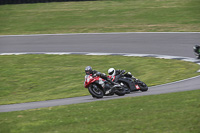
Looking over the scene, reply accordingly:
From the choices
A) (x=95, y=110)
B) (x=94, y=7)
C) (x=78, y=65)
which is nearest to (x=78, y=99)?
(x=95, y=110)

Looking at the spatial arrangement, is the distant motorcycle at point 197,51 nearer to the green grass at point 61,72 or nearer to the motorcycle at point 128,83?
the green grass at point 61,72

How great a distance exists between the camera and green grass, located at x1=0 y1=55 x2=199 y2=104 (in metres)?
14.9

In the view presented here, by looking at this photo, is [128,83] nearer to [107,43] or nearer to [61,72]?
[61,72]

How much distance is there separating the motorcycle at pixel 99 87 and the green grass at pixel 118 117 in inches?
64.5

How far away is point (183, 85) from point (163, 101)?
381cm

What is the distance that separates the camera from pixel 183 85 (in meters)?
13.6

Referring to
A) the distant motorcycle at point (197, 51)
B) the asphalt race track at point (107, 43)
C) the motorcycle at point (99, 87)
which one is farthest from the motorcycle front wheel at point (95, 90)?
the distant motorcycle at point (197, 51)

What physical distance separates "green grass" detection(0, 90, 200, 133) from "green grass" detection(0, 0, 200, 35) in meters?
18.1

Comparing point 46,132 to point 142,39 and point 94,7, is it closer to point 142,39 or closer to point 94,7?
point 142,39

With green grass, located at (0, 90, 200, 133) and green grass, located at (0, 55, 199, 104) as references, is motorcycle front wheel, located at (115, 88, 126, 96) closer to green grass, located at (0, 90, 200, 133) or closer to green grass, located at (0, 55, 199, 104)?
green grass, located at (0, 55, 199, 104)

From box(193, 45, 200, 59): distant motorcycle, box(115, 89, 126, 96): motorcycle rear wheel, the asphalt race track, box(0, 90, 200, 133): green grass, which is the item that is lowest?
the asphalt race track

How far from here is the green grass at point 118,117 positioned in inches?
303

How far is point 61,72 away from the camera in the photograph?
18.3 meters

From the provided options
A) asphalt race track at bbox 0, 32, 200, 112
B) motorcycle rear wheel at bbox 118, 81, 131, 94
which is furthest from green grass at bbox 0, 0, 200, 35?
motorcycle rear wheel at bbox 118, 81, 131, 94
